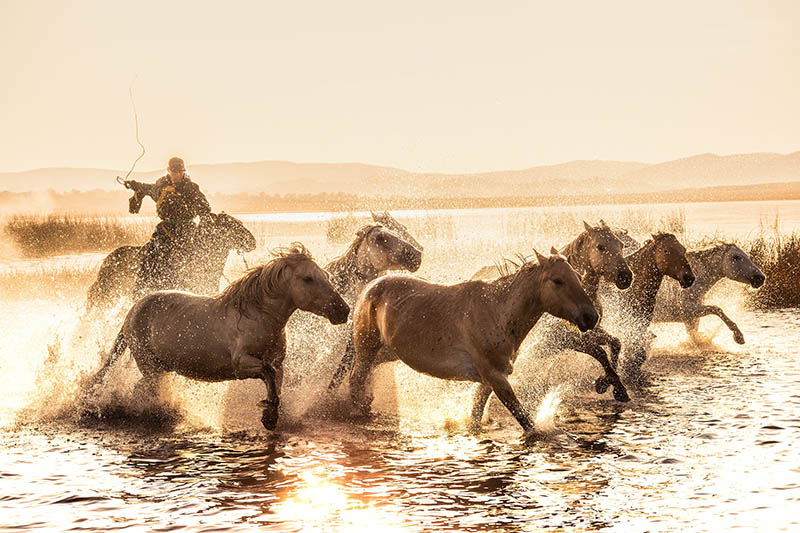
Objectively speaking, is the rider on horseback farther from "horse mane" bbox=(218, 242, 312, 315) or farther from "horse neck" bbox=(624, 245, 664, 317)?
"horse neck" bbox=(624, 245, 664, 317)

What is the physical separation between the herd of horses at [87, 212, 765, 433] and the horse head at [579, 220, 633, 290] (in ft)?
0.04

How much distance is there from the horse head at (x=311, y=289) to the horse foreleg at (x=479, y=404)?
5.13 feet

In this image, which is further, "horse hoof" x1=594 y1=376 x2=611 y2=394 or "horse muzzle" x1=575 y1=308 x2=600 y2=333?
"horse hoof" x1=594 y1=376 x2=611 y2=394

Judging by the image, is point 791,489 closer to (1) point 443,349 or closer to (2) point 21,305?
(1) point 443,349

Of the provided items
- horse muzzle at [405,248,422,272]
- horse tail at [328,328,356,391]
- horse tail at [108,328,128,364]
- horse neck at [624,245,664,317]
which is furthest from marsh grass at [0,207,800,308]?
horse tail at [108,328,128,364]

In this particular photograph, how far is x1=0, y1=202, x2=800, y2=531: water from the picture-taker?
682 centimetres

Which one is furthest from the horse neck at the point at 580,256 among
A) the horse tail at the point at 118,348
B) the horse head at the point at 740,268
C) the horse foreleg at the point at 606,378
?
the horse tail at the point at 118,348

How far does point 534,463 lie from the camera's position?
807 cm

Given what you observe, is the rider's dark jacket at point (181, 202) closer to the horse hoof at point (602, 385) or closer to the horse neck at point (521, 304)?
the horse neck at point (521, 304)

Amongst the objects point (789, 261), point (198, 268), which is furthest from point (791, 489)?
point (789, 261)

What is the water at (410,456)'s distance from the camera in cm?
682

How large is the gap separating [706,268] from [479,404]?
6.35 m

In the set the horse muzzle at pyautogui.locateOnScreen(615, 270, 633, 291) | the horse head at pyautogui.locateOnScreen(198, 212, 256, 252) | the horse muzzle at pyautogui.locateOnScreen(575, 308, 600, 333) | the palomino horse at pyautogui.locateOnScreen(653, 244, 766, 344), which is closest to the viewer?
the horse muzzle at pyautogui.locateOnScreen(575, 308, 600, 333)

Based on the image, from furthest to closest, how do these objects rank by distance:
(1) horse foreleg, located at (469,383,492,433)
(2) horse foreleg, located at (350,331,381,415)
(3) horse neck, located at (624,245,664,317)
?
(3) horse neck, located at (624,245,664,317) → (2) horse foreleg, located at (350,331,381,415) → (1) horse foreleg, located at (469,383,492,433)
